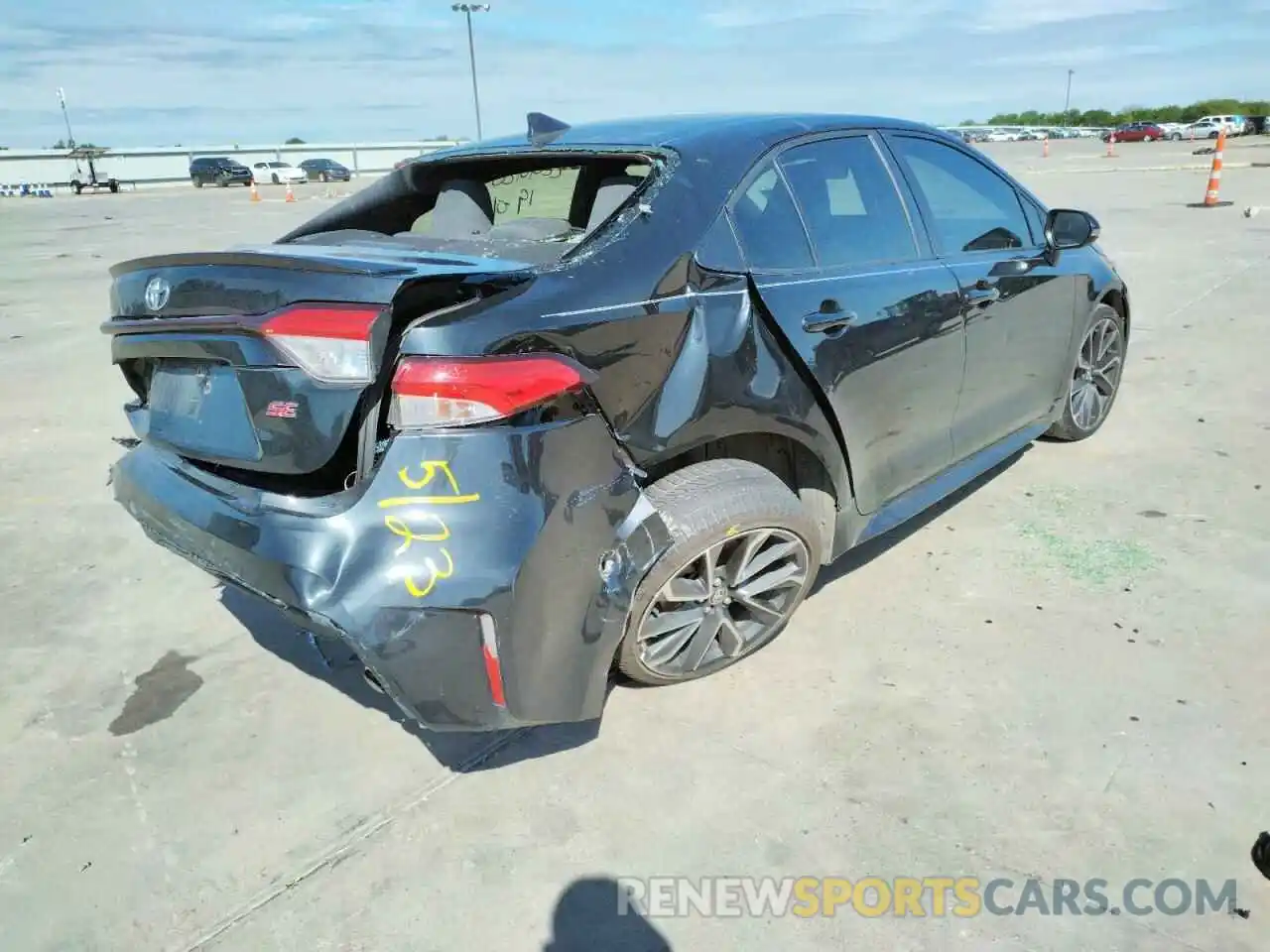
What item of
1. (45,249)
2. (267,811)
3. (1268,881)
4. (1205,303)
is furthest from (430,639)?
(45,249)

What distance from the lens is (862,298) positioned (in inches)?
111

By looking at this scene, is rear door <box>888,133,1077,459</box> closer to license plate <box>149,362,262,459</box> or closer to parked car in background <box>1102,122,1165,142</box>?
license plate <box>149,362,262,459</box>

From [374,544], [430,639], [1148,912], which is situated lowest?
[1148,912]

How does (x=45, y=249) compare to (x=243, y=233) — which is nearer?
(x=45, y=249)

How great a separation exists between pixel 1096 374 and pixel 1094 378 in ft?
0.07

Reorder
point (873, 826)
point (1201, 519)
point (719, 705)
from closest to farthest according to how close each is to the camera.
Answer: point (873, 826) < point (719, 705) < point (1201, 519)

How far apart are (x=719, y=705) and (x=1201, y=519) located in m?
2.42

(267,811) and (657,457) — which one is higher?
(657,457)

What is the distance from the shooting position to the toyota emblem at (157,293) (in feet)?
7.82

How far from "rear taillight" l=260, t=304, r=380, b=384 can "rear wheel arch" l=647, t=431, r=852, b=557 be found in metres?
0.84

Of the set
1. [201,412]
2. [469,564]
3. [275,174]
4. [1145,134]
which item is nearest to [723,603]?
[469,564]

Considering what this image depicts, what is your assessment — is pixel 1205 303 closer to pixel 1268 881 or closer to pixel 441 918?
pixel 1268 881

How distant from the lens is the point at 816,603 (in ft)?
10.7

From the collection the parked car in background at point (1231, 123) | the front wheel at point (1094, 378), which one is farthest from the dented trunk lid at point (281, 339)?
the parked car in background at point (1231, 123)
